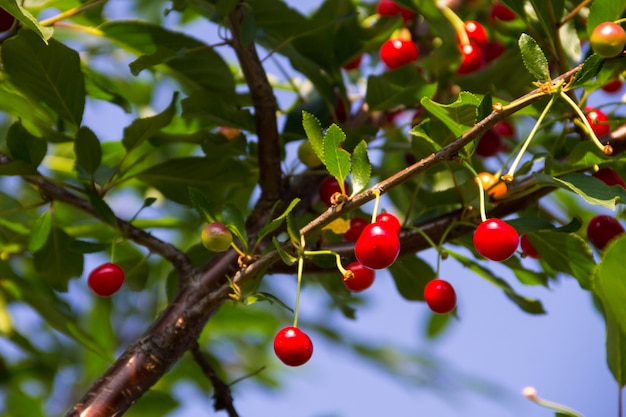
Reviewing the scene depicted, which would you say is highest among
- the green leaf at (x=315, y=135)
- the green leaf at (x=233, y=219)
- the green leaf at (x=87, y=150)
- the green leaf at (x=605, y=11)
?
the green leaf at (x=605, y=11)

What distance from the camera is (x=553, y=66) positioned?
1.52 metres

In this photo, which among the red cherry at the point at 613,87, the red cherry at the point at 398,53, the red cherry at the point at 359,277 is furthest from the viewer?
the red cherry at the point at 613,87

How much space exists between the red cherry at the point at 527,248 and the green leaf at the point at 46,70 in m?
0.64

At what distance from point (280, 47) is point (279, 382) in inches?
45.1

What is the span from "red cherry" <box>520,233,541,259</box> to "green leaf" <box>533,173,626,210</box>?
0.88 ft

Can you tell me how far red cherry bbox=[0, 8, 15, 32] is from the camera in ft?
3.79

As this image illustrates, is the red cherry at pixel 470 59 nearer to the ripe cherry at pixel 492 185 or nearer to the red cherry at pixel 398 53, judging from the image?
the red cherry at pixel 398 53

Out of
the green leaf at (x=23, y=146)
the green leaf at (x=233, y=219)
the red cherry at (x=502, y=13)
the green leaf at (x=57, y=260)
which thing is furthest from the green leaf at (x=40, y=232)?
the red cherry at (x=502, y=13)

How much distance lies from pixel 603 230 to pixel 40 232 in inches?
31.3

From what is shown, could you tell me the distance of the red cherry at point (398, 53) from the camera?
4.59 ft

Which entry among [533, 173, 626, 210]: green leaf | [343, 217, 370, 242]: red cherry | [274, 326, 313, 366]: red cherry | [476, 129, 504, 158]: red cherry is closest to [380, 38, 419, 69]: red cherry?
[476, 129, 504, 158]: red cherry

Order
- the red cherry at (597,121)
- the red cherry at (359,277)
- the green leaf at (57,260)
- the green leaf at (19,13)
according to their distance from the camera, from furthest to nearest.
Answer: the green leaf at (57,260) < the red cherry at (597,121) < the red cherry at (359,277) < the green leaf at (19,13)

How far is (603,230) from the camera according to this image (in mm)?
1204

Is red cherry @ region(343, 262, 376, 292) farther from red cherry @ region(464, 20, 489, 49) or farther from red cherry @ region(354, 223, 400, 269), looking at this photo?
red cherry @ region(464, 20, 489, 49)
